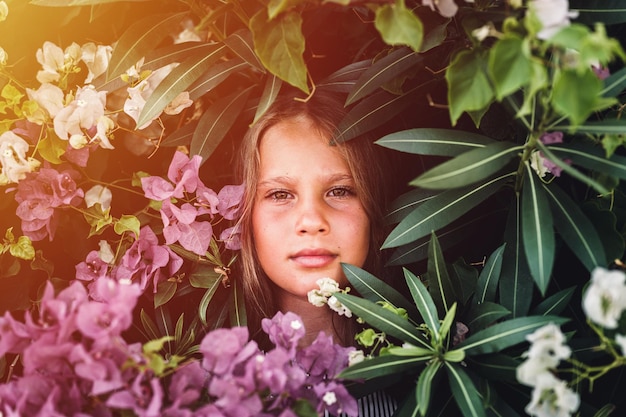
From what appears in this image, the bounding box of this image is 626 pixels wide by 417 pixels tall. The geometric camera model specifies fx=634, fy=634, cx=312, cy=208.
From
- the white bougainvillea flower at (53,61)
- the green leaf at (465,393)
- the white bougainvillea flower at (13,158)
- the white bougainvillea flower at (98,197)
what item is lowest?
the green leaf at (465,393)

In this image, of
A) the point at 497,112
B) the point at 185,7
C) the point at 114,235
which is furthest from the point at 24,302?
the point at 497,112

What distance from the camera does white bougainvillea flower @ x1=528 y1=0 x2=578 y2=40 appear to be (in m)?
0.99

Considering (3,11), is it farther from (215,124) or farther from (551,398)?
(551,398)

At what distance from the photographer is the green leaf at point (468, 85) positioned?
107cm

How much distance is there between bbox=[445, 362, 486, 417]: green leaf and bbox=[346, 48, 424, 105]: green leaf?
65cm

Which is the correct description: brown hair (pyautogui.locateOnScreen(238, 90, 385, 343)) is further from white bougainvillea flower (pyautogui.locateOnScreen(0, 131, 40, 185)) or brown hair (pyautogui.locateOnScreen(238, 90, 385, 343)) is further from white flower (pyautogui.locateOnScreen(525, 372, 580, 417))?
white flower (pyautogui.locateOnScreen(525, 372, 580, 417))

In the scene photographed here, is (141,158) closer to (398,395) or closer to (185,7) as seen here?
(185,7)

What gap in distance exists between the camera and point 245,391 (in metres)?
1.12

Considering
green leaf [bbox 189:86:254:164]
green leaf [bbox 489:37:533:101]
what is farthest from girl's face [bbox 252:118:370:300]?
green leaf [bbox 489:37:533:101]

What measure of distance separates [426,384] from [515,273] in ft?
1.25

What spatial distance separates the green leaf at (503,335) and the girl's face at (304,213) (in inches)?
15.5

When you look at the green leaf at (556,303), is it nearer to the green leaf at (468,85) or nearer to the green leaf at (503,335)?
the green leaf at (503,335)

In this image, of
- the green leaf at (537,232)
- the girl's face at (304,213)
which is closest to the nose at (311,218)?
the girl's face at (304,213)

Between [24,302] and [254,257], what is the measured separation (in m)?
0.61
